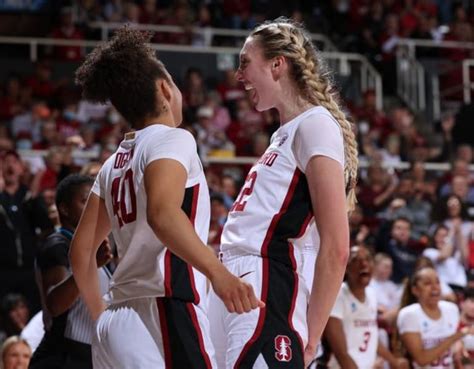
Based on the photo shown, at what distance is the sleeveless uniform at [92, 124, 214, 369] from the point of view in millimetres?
3291

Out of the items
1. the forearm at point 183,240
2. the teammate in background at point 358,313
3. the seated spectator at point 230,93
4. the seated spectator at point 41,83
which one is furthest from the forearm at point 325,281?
the seated spectator at point 230,93

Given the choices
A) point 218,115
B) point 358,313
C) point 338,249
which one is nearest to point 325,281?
point 338,249

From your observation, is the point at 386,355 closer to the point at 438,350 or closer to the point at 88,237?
the point at 438,350

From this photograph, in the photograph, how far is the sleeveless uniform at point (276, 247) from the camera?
3492 millimetres

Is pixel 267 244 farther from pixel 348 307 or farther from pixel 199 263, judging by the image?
pixel 348 307

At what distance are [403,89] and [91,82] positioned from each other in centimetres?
1364

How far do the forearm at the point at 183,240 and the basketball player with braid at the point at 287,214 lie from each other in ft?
1.48

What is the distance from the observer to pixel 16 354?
6965 mm

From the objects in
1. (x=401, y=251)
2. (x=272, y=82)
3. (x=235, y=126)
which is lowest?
(x=401, y=251)

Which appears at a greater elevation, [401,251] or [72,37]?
[72,37]

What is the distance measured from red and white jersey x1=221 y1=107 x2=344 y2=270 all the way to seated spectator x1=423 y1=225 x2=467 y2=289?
7398 mm

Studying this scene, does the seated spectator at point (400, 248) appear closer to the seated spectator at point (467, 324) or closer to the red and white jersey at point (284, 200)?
the seated spectator at point (467, 324)

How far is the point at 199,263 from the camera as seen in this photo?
3.10 metres

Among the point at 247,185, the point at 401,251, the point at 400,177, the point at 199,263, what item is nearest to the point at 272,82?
the point at 247,185
